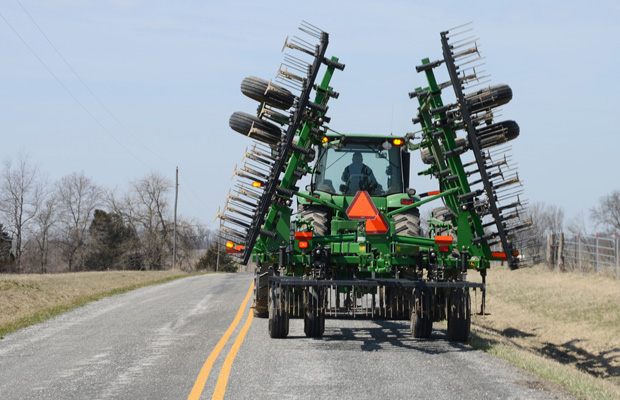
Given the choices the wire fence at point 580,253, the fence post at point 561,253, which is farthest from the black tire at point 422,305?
the fence post at point 561,253

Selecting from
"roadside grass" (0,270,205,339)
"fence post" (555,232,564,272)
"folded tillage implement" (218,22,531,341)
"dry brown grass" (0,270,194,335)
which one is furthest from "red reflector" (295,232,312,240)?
"fence post" (555,232,564,272)

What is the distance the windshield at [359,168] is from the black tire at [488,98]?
1.91 meters

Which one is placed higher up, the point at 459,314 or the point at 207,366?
the point at 459,314

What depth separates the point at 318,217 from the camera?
12.4m

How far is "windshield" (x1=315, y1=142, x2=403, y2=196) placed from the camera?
42.5 feet

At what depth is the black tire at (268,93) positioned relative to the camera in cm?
1164

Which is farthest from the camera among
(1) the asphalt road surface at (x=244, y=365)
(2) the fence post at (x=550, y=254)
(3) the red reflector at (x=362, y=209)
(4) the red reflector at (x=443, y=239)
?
(2) the fence post at (x=550, y=254)

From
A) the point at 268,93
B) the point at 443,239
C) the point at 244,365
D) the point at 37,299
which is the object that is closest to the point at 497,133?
the point at 443,239

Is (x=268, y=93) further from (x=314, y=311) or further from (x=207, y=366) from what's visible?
(x=207, y=366)

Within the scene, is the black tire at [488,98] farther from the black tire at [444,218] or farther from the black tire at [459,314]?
A: the black tire at [459,314]

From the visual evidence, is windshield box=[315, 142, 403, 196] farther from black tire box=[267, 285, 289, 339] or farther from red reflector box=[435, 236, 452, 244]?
black tire box=[267, 285, 289, 339]

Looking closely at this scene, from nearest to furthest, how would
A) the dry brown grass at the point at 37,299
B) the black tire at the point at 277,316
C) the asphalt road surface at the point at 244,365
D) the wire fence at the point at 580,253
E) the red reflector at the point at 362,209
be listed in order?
the asphalt road surface at the point at 244,365, the black tire at the point at 277,316, the red reflector at the point at 362,209, the dry brown grass at the point at 37,299, the wire fence at the point at 580,253

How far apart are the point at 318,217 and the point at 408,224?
4.91ft

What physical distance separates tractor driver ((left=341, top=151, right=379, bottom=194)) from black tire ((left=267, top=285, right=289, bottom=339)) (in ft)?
8.43
